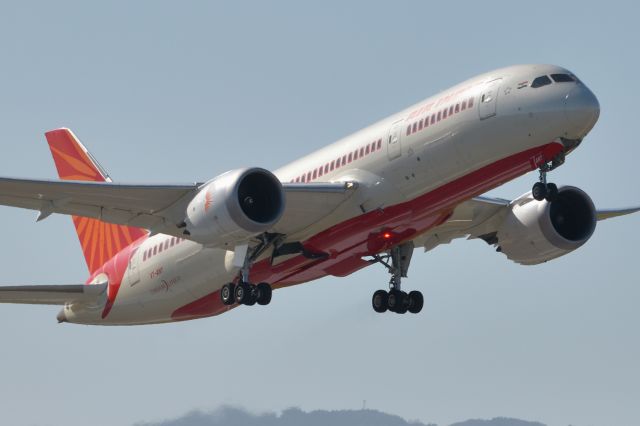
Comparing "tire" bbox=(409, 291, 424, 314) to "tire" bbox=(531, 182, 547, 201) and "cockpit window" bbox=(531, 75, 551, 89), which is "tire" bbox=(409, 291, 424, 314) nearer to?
"tire" bbox=(531, 182, 547, 201)

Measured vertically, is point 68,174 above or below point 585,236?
above

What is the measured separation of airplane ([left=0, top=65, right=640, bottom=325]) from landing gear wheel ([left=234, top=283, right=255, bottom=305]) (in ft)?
0.15

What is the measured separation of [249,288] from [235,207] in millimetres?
4033

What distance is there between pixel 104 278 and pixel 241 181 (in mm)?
12346

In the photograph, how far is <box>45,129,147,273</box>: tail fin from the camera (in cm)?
4956

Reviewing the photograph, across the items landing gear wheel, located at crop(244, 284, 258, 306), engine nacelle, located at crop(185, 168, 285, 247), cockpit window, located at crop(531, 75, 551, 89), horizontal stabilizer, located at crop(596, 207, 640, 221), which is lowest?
landing gear wheel, located at crop(244, 284, 258, 306)

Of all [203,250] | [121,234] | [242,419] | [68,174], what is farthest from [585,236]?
[242,419]

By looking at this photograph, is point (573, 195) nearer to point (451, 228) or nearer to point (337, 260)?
point (451, 228)

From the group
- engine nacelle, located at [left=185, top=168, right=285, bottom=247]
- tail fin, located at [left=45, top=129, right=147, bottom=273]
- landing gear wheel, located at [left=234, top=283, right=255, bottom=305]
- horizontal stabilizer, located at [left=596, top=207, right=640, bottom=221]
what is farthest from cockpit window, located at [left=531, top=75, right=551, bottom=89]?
tail fin, located at [left=45, top=129, right=147, bottom=273]

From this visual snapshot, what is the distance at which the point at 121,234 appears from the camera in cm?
4947

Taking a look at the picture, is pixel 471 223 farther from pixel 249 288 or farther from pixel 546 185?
pixel 249 288

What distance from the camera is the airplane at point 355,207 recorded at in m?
36.8

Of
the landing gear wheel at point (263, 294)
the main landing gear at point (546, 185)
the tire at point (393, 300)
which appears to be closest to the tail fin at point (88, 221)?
the landing gear wheel at point (263, 294)

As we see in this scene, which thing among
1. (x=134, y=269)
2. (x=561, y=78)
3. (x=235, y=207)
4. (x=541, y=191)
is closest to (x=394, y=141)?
(x=541, y=191)
